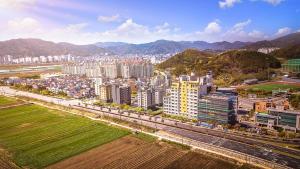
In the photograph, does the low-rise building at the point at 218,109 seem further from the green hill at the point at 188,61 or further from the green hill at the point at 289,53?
the green hill at the point at 289,53

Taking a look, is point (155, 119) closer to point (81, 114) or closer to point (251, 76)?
point (81, 114)

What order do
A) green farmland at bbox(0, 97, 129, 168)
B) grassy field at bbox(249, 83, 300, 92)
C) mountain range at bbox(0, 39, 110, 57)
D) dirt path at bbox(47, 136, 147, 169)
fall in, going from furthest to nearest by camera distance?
mountain range at bbox(0, 39, 110, 57), grassy field at bbox(249, 83, 300, 92), green farmland at bbox(0, 97, 129, 168), dirt path at bbox(47, 136, 147, 169)

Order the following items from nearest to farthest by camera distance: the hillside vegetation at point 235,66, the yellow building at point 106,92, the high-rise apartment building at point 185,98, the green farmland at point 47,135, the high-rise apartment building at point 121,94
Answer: the green farmland at point 47,135, the high-rise apartment building at point 185,98, the high-rise apartment building at point 121,94, the yellow building at point 106,92, the hillside vegetation at point 235,66

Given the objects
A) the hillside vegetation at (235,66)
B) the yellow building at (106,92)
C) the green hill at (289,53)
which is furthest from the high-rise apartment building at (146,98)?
the green hill at (289,53)

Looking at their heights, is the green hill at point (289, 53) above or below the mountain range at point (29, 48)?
below

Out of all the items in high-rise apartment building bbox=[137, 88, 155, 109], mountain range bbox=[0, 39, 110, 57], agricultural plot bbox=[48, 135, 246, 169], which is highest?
mountain range bbox=[0, 39, 110, 57]

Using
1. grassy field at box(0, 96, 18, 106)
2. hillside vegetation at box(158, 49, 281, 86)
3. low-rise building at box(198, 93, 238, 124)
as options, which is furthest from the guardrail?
hillside vegetation at box(158, 49, 281, 86)

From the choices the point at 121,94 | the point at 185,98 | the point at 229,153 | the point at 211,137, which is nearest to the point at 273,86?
the point at 185,98

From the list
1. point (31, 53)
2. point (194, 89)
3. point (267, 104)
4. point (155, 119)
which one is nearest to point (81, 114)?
point (155, 119)

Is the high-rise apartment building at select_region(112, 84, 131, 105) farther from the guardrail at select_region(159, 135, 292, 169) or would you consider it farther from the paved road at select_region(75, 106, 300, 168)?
the guardrail at select_region(159, 135, 292, 169)
